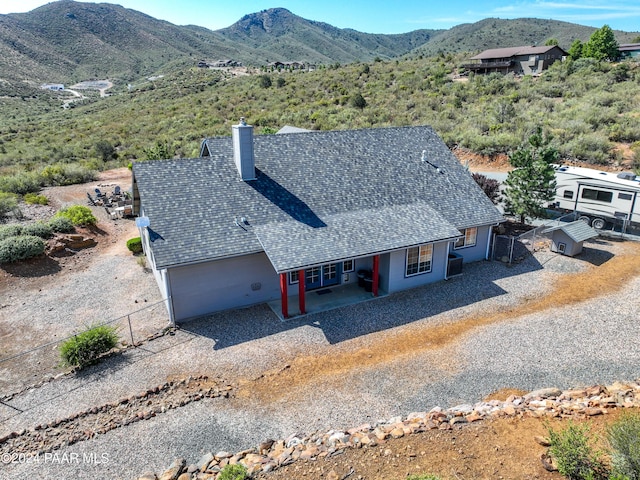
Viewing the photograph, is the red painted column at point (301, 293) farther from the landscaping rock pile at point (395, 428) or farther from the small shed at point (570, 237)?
the small shed at point (570, 237)

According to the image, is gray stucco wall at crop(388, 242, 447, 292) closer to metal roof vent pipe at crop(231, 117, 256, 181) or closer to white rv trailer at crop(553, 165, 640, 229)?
metal roof vent pipe at crop(231, 117, 256, 181)

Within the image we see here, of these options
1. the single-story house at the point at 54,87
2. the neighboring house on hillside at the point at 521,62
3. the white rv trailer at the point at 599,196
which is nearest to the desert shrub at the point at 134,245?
the white rv trailer at the point at 599,196

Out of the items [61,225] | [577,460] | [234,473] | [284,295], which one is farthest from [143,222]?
[577,460]

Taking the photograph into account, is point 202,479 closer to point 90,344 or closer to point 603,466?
point 90,344

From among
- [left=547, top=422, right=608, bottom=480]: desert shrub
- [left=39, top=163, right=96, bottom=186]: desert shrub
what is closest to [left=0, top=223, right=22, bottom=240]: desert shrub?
[left=39, top=163, right=96, bottom=186]: desert shrub

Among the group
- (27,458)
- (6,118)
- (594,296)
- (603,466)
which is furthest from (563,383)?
(6,118)

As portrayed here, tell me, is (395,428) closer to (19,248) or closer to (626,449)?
(626,449)
